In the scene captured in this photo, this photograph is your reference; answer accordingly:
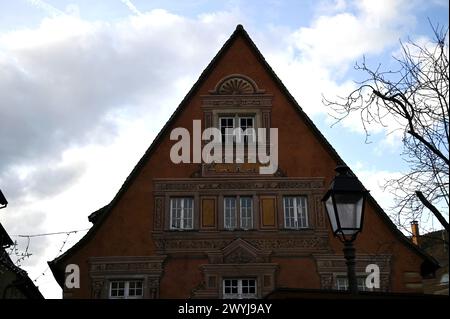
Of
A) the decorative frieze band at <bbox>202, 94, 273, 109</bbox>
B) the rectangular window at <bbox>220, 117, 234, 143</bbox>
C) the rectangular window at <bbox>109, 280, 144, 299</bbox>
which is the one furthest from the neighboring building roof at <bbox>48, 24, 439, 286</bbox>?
the rectangular window at <bbox>109, 280, 144, 299</bbox>

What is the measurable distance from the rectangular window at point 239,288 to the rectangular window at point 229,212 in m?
1.63

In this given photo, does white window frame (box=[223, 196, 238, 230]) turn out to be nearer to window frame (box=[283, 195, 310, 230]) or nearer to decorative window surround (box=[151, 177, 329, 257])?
decorative window surround (box=[151, 177, 329, 257])

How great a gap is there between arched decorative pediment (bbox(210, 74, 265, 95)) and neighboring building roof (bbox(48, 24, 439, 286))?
0.59 m

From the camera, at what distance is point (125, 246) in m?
16.7

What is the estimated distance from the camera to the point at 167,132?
1783cm

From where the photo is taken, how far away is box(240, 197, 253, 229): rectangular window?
17.1 metres

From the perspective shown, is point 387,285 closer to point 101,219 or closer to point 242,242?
point 242,242

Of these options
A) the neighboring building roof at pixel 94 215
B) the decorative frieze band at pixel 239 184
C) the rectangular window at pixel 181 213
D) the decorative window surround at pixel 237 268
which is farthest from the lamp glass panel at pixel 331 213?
the neighboring building roof at pixel 94 215

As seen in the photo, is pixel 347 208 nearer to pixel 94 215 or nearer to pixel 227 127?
pixel 227 127

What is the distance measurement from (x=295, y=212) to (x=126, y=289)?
18.1 ft

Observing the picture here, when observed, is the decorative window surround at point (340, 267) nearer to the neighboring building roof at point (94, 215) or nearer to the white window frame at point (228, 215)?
the white window frame at point (228, 215)
